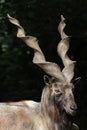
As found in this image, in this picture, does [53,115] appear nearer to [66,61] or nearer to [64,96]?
[64,96]

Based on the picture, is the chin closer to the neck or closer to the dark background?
the neck

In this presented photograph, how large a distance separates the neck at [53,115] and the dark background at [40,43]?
498cm

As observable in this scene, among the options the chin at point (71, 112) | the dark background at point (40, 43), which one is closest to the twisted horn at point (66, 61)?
the chin at point (71, 112)

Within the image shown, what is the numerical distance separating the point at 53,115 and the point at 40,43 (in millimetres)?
5607

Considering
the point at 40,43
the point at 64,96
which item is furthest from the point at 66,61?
the point at 40,43

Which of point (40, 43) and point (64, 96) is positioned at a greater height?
point (64, 96)

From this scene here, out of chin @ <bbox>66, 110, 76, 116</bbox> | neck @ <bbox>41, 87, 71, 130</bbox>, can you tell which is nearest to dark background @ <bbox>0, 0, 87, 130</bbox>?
neck @ <bbox>41, 87, 71, 130</bbox>

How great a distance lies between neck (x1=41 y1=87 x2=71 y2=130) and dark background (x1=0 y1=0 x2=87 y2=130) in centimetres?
498

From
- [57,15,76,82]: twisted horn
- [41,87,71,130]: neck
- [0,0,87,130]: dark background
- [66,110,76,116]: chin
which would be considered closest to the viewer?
[66,110,76,116]: chin

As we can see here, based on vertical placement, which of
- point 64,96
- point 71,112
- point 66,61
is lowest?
point 71,112

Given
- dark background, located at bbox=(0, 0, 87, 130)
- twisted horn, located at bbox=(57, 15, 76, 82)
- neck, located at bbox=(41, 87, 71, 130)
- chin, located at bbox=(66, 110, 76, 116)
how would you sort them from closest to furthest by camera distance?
chin, located at bbox=(66, 110, 76, 116)
neck, located at bbox=(41, 87, 71, 130)
twisted horn, located at bbox=(57, 15, 76, 82)
dark background, located at bbox=(0, 0, 87, 130)

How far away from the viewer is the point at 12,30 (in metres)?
15.9

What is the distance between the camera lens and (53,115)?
10.4m

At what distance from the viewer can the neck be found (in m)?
10.3
